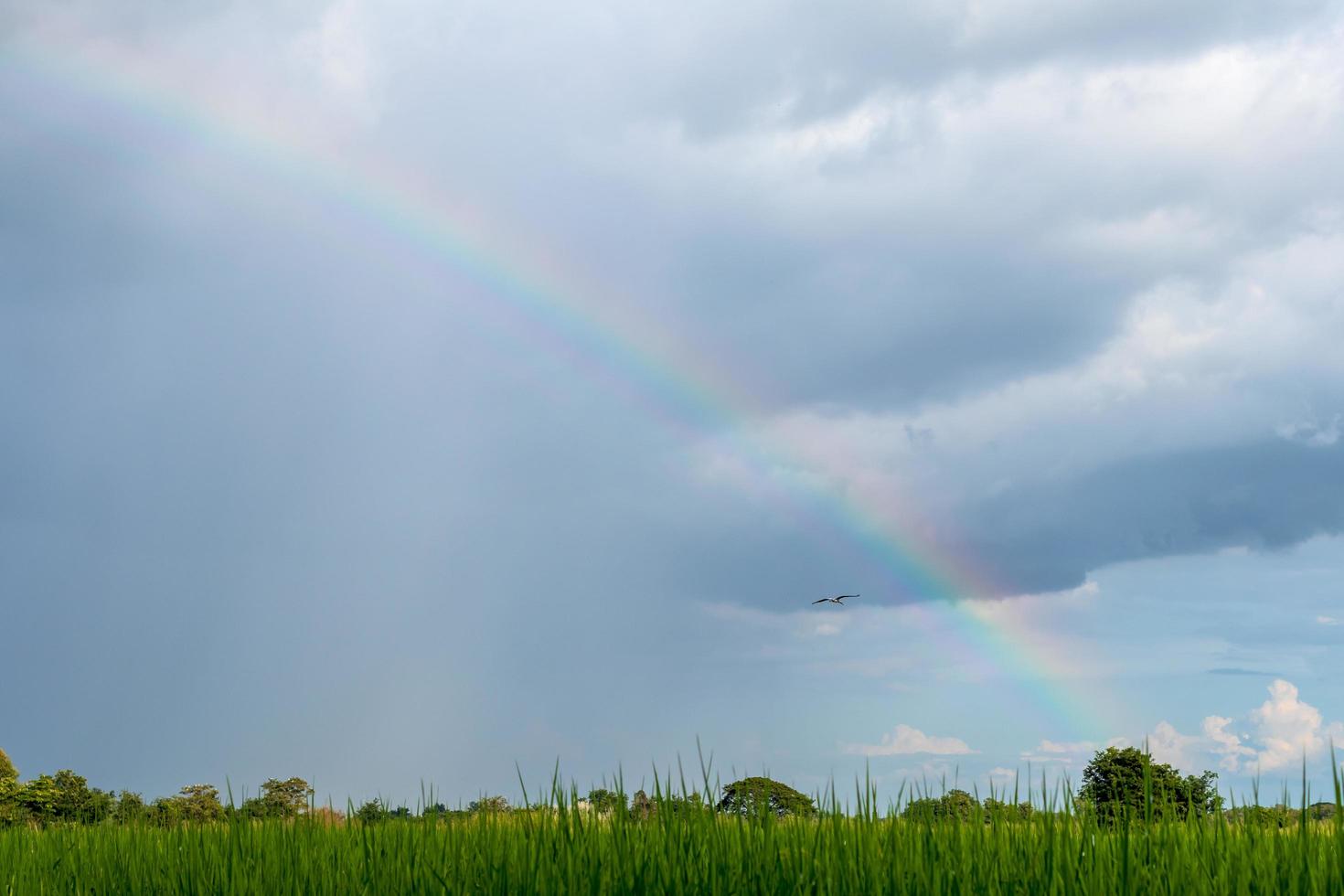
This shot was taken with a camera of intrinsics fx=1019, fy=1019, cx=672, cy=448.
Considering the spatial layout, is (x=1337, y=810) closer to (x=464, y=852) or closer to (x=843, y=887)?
(x=843, y=887)

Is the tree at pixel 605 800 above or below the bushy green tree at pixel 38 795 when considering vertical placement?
above

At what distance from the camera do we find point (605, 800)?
328 inches

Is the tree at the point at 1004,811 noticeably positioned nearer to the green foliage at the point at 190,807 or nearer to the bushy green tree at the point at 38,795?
the green foliage at the point at 190,807

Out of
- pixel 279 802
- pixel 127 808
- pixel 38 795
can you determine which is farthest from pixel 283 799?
pixel 38 795

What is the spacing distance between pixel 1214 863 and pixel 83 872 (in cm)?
1011

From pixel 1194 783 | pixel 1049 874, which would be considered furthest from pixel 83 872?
pixel 1194 783

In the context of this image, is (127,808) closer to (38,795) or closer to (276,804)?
(276,804)

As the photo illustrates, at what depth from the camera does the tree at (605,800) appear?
7438 millimetres

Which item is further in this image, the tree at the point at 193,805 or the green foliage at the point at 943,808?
the tree at the point at 193,805

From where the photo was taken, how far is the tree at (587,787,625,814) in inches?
293

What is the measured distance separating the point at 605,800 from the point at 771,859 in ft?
6.55

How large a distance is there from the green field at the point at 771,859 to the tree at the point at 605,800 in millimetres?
174

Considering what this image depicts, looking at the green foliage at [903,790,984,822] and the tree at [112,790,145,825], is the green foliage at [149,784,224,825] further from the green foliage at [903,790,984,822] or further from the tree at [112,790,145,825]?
the green foliage at [903,790,984,822]

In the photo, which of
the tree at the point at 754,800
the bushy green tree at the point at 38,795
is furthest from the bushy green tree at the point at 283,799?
the bushy green tree at the point at 38,795
